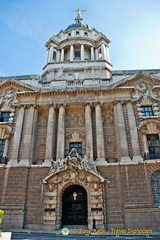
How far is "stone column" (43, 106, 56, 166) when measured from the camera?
2105 cm

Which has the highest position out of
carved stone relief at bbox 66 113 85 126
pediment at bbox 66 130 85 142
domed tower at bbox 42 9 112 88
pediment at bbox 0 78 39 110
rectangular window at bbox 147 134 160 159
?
domed tower at bbox 42 9 112 88

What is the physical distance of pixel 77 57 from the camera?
117 ft

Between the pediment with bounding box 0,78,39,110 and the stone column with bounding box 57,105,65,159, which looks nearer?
the stone column with bounding box 57,105,65,159

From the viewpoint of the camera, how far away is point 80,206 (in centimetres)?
1938

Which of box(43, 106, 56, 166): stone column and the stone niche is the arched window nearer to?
the stone niche

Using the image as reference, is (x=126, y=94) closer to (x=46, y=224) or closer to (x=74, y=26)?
(x=46, y=224)

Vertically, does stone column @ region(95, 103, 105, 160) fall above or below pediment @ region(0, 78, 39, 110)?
below

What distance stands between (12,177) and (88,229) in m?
9.31

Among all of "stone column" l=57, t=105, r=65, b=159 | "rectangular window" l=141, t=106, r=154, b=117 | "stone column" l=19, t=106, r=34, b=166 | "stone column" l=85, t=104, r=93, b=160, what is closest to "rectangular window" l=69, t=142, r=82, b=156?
"stone column" l=57, t=105, r=65, b=159

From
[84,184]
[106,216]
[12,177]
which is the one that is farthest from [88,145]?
[12,177]

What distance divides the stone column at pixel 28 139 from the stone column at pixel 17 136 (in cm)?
73

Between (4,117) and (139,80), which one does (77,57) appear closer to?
(139,80)

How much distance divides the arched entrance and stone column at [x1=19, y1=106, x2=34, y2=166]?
5.59 meters

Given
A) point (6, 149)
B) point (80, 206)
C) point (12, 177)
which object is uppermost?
point (6, 149)
